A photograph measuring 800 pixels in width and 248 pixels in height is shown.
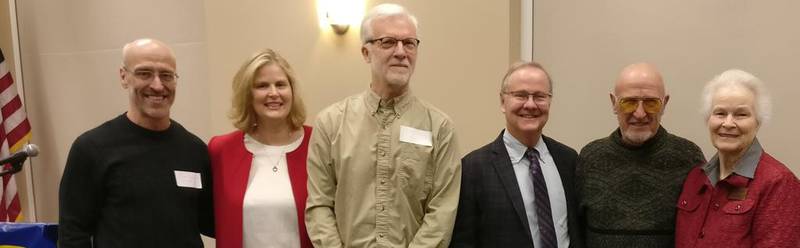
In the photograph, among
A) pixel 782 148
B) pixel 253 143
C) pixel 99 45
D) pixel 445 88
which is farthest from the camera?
pixel 99 45

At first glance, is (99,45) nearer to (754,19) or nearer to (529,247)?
(529,247)

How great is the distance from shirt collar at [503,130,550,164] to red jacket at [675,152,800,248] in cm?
55

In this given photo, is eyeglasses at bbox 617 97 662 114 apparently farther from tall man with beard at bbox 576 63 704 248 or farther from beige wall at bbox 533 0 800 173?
beige wall at bbox 533 0 800 173

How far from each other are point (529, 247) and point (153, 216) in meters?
1.34

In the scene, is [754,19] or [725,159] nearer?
[725,159]

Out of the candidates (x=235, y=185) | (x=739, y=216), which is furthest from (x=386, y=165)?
(x=739, y=216)

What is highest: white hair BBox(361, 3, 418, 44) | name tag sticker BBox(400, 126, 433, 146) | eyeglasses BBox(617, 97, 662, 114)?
white hair BBox(361, 3, 418, 44)

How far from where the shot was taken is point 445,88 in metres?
3.56

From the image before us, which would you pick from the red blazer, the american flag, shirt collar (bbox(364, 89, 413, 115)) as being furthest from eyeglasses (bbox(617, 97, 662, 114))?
the american flag

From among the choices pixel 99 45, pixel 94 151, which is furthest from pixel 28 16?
pixel 94 151

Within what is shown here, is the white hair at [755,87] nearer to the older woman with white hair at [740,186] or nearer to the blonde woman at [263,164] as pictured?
the older woman with white hair at [740,186]

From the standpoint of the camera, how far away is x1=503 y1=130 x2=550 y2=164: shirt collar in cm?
220

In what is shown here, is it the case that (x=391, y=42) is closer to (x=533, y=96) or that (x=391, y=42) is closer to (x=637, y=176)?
(x=533, y=96)

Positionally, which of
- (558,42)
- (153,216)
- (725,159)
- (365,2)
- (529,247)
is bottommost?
(529,247)
